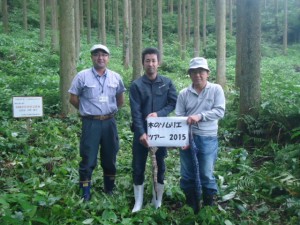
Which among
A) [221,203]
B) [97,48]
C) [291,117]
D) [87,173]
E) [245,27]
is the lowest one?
[221,203]

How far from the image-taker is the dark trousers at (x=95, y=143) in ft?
16.3

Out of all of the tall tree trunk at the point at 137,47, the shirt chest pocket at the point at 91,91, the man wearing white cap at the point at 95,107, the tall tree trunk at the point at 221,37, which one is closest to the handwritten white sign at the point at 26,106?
the man wearing white cap at the point at 95,107

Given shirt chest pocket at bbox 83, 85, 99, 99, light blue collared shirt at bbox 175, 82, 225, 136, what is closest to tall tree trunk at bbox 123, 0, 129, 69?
shirt chest pocket at bbox 83, 85, 99, 99

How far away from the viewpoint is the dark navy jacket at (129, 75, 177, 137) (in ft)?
15.1

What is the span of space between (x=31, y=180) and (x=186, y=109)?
2548mm

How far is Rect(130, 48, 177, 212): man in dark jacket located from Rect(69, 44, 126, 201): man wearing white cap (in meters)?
0.49

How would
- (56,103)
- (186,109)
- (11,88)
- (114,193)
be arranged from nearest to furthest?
1. (186,109)
2. (114,193)
3. (56,103)
4. (11,88)

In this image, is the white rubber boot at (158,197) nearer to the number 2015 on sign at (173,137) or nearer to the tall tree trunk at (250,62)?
the number 2015 on sign at (173,137)

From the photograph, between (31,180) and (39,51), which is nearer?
(31,180)

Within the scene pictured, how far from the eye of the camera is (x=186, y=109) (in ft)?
14.9

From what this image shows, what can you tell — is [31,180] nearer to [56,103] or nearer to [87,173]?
[87,173]

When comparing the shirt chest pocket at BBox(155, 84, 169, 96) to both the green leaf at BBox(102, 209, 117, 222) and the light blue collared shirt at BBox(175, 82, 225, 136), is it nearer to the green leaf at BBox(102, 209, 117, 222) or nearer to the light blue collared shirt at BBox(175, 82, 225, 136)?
the light blue collared shirt at BBox(175, 82, 225, 136)

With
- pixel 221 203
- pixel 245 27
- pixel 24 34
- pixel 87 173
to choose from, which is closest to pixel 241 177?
pixel 221 203

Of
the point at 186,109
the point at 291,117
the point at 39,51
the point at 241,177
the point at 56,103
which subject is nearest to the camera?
the point at 186,109
